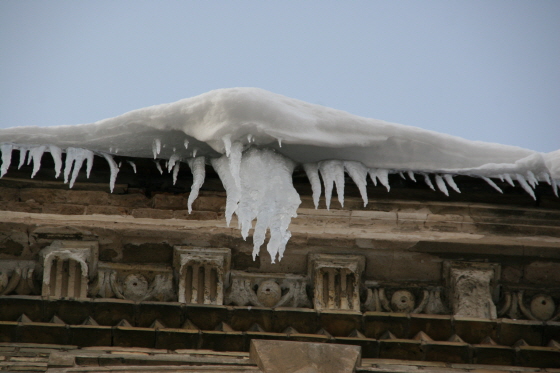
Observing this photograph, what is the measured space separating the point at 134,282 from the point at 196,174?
32.1 inches

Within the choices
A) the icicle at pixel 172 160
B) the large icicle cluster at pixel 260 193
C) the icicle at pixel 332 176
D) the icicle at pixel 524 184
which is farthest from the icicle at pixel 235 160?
the icicle at pixel 524 184

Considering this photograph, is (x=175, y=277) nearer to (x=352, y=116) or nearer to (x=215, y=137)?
(x=215, y=137)

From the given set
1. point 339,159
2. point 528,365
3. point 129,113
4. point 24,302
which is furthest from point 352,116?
point 24,302

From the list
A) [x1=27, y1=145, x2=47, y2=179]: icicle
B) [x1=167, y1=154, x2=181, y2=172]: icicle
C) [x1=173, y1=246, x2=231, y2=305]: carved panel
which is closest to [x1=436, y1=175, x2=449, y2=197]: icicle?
[x1=173, y1=246, x2=231, y2=305]: carved panel

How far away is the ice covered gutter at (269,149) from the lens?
6.93 meters

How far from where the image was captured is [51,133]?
720cm

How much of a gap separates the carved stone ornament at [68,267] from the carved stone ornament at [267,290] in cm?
93

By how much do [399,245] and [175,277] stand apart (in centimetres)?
152

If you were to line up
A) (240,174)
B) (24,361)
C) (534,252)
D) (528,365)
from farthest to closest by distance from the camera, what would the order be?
(534,252), (240,174), (528,365), (24,361)

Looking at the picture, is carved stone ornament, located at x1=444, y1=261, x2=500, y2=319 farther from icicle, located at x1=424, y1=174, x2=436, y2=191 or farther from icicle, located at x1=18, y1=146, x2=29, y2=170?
icicle, located at x1=18, y1=146, x2=29, y2=170

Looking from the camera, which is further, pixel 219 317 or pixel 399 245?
pixel 399 245

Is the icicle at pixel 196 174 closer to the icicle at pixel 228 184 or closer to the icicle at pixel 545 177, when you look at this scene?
the icicle at pixel 228 184

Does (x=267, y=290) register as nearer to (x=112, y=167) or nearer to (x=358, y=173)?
(x=358, y=173)

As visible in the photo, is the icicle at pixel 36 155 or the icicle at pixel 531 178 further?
the icicle at pixel 531 178
